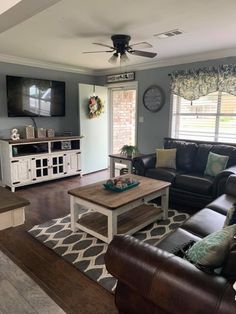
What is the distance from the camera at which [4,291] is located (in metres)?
1.94

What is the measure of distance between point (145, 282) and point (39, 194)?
11.0 ft

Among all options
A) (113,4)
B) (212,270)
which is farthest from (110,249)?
(113,4)

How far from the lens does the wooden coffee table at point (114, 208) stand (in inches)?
99.8

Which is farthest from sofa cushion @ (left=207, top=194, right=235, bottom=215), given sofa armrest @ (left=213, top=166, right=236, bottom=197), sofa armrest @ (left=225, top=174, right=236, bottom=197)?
sofa armrest @ (left=213, top=166, right=236, bottom=197)

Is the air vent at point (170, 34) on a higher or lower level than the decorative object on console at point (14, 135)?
higher

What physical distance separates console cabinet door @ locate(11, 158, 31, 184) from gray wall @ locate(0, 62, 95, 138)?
27.8 inches

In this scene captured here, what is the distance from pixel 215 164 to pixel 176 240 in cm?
216

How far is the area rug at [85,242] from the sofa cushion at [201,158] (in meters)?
1.00

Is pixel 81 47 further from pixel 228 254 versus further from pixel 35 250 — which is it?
pixel 228 254

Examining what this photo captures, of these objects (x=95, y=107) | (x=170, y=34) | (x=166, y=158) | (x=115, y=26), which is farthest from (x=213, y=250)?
(x=95, y=107)

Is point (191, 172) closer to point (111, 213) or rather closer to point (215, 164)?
point (215, 164)

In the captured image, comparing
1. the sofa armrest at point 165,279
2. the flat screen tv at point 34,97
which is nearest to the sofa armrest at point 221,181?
the sofa armrest at point 165,279

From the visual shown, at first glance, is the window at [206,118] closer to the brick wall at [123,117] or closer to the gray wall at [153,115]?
the gray wall at [153,115]

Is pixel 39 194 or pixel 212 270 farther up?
pixel 212 270
